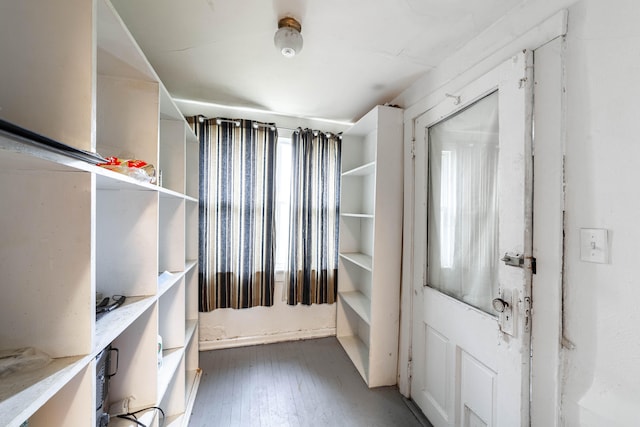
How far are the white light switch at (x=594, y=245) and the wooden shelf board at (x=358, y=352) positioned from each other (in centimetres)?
172

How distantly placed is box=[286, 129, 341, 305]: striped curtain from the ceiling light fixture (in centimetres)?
122

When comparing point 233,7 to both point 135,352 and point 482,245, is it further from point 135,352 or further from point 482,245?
point 482,245

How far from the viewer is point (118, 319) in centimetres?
86

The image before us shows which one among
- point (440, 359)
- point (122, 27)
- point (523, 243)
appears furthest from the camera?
point (440, 359)

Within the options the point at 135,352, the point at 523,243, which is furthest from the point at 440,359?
the point at 135,352

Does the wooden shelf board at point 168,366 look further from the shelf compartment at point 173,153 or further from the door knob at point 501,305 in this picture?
the door knob at point 501,305

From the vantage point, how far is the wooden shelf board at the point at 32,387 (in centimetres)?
45

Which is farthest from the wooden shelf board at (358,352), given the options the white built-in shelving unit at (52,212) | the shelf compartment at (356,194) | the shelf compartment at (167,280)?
the white built-in shelving unit at (52,212)

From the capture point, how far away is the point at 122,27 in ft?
2.68

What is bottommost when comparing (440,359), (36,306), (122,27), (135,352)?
(440,359)

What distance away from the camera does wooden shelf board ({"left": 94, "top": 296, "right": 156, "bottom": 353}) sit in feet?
2.38

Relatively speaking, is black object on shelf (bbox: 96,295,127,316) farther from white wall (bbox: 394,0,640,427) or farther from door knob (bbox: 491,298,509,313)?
white wall (bbox: 394,0,640,427)

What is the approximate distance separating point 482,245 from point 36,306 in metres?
1.76

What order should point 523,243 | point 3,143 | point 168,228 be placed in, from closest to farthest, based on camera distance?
point 3,143
point 523,243
point 168,228
